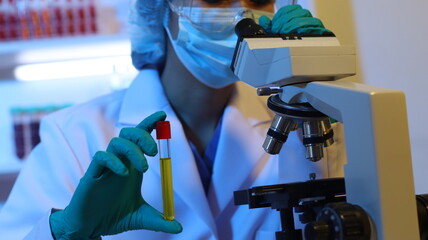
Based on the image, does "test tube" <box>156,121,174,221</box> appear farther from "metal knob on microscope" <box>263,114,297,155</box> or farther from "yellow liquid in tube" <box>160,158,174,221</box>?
"metal knob on microscope" <box>263,114,297,155</box>

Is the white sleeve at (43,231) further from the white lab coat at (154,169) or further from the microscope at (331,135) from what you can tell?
the microscope at (331,135)

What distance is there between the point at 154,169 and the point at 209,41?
314mm

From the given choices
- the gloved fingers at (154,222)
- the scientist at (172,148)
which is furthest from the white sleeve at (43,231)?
the gloved fingers at (154,222)

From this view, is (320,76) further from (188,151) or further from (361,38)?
(188,151)

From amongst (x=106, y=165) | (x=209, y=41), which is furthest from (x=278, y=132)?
(x=209, y=41)

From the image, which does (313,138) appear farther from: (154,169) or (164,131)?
(154,169)

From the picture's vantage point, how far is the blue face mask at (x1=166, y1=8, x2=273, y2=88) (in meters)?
1.10

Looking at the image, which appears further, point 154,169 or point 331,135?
point 154,169

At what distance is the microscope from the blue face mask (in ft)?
0.89

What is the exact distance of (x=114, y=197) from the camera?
2.97 ft

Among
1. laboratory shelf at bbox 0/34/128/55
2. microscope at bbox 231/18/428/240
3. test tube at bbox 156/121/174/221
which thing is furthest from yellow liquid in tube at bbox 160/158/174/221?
laboratory shelf at bbox 0/34/128/55

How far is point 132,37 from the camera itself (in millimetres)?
1369

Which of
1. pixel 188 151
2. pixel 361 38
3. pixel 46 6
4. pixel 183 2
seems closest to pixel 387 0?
pixel 361 38

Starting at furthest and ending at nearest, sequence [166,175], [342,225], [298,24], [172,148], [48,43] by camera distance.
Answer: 1. [48,43]
2. [172,148]
3. [166,175]
4. [298,24]
5. [342,225]
